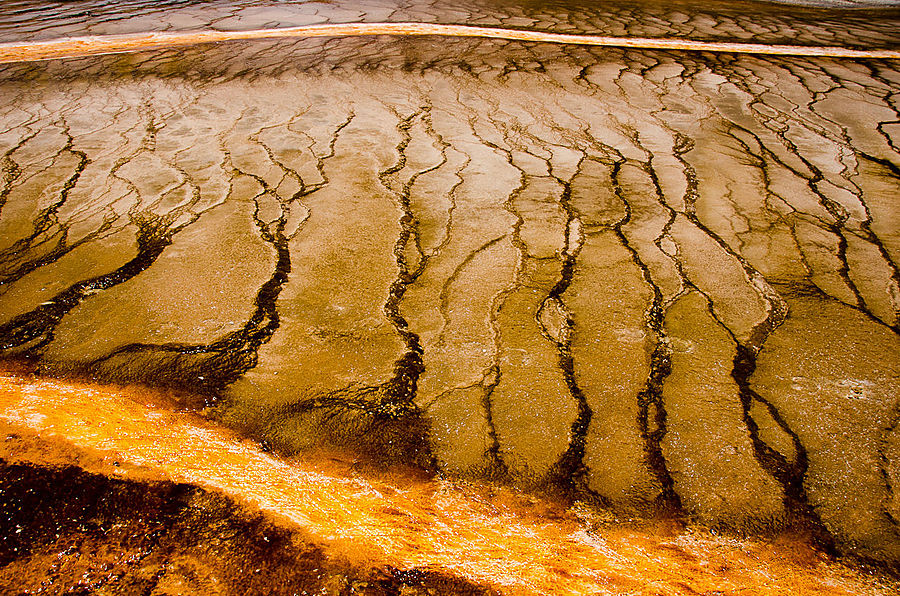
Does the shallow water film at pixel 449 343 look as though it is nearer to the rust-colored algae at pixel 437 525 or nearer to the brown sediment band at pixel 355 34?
the rust-colored algae at pixel 437 525

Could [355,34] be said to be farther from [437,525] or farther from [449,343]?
[437,525]

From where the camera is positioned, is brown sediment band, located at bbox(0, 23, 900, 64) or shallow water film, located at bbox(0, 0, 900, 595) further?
brown sediment band, located at bbox(0, 23, 900, 64)

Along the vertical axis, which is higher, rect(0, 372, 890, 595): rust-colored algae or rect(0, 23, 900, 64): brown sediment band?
rect(0, 23, 900, 64): brown sediment band

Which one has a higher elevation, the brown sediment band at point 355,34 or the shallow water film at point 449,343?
the brown sediment band at point 355,34

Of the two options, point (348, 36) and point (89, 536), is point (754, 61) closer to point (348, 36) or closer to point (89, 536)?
point (348, 36)

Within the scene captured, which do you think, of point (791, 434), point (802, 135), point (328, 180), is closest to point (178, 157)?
point (328, 180)

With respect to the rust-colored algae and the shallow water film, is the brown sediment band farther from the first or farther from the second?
the rust-colored algae

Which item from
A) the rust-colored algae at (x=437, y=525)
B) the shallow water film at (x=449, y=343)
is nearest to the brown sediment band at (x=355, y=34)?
the shallow water film at (x=449, y=343)

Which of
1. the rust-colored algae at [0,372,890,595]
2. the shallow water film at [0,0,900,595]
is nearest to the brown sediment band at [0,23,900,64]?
the shallow water film at [0,0,900,595]
